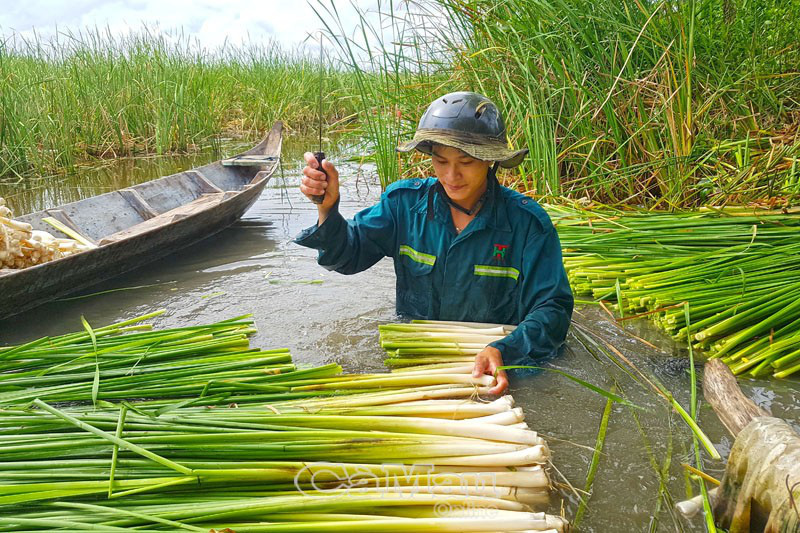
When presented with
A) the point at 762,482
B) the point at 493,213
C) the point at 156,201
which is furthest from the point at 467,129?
the point at 156,201

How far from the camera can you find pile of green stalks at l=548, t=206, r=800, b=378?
2814 mm

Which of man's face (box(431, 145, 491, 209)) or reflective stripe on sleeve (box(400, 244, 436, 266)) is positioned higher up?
man's face (box(431, 145, 491, 209))

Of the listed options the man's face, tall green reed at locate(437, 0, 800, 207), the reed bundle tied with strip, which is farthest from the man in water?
the reed bundle tied with strip

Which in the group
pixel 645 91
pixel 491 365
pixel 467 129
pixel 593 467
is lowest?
pixel 593 467

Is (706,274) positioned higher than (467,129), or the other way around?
(467,129)

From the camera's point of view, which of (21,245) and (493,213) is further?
(21,245)

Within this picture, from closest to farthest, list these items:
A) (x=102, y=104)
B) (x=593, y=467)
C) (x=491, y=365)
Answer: (x=593, y=467) < (x=491, y=365) < (x=102, y=104)

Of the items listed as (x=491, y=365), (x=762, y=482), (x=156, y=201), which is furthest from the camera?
(x=156, y=201)

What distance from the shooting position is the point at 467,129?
2627 mm

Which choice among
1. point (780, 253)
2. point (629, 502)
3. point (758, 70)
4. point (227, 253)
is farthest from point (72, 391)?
point (758, 70)

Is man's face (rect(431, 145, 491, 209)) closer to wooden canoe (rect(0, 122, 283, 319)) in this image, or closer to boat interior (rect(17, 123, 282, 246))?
wooden canoe (rect(0, 122, 283, 319))

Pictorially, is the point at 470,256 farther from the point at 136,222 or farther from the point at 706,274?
the point at 136,222

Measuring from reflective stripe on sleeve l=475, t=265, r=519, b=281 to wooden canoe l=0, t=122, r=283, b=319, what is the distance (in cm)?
275

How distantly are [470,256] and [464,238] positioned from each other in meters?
0.10
